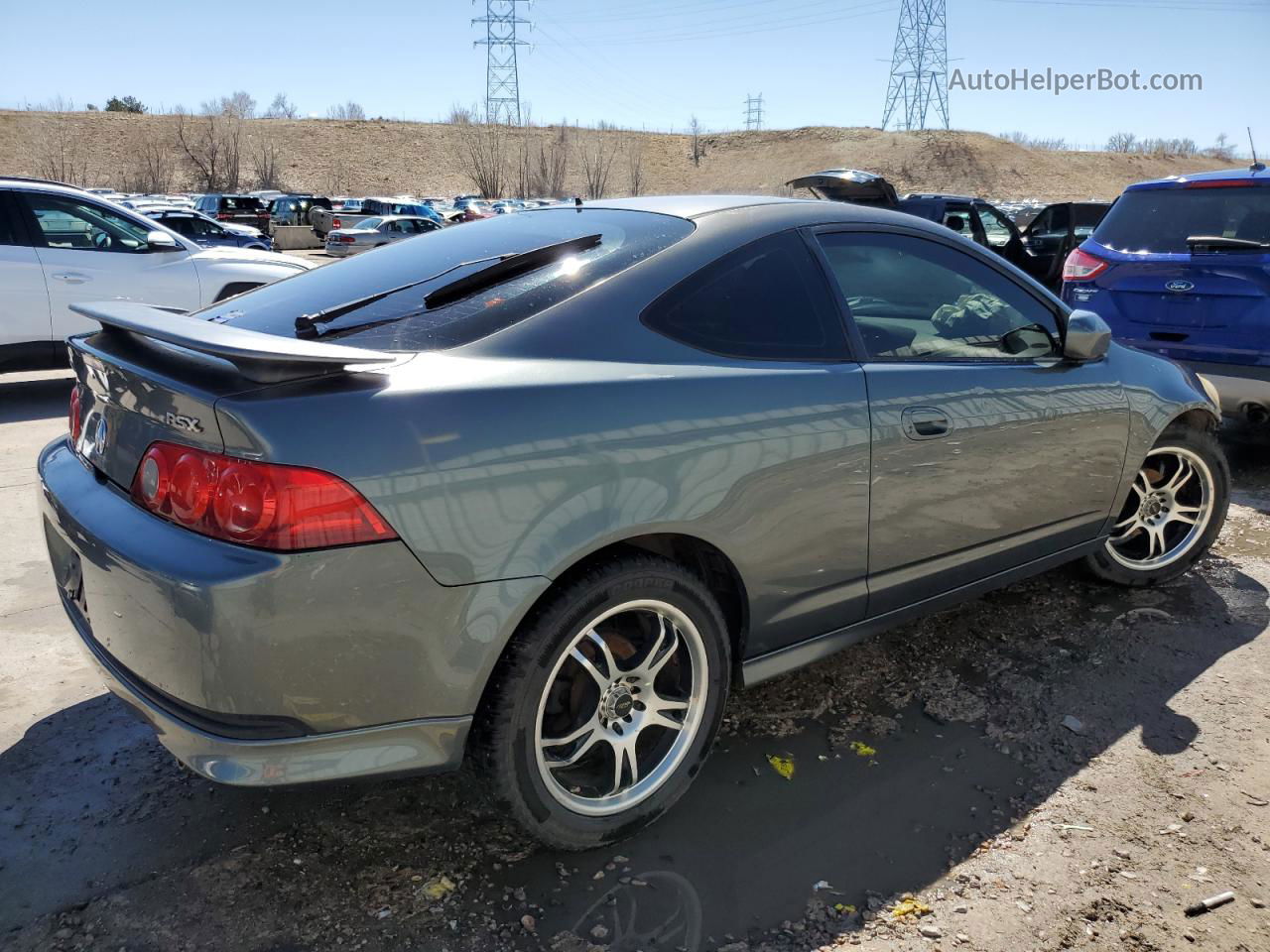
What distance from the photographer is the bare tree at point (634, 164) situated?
76812 millimetres

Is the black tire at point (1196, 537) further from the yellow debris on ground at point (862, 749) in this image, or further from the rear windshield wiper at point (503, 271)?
the rear windshield wiper at point (503, 271)

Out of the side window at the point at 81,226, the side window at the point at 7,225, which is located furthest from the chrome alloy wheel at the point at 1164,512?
the side window at the point at 7,225

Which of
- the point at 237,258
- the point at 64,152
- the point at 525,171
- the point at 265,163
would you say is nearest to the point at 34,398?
the point at 237,258

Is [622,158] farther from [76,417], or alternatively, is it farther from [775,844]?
[775,844]

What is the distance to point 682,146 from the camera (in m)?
92.0

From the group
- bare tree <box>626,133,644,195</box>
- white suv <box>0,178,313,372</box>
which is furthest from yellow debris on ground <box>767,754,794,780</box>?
bare tree <box>626,133,644,195</box>

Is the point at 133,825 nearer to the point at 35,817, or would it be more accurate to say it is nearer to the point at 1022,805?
the point at 35,817

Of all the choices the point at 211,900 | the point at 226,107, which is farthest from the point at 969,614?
the point at 226,107

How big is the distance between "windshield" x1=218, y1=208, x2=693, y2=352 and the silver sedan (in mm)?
22852

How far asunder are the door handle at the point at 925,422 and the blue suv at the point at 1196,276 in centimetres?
367

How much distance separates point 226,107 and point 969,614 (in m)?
92.3

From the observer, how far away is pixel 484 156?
7800 centimetres

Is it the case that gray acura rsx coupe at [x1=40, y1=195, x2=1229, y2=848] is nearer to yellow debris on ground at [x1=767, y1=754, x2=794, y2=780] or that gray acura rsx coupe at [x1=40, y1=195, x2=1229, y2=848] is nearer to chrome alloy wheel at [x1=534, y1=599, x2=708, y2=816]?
chrome alloy wheel at [x1=534, y1=599, x2=708, y2=816]

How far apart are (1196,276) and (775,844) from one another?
16.3 feet
